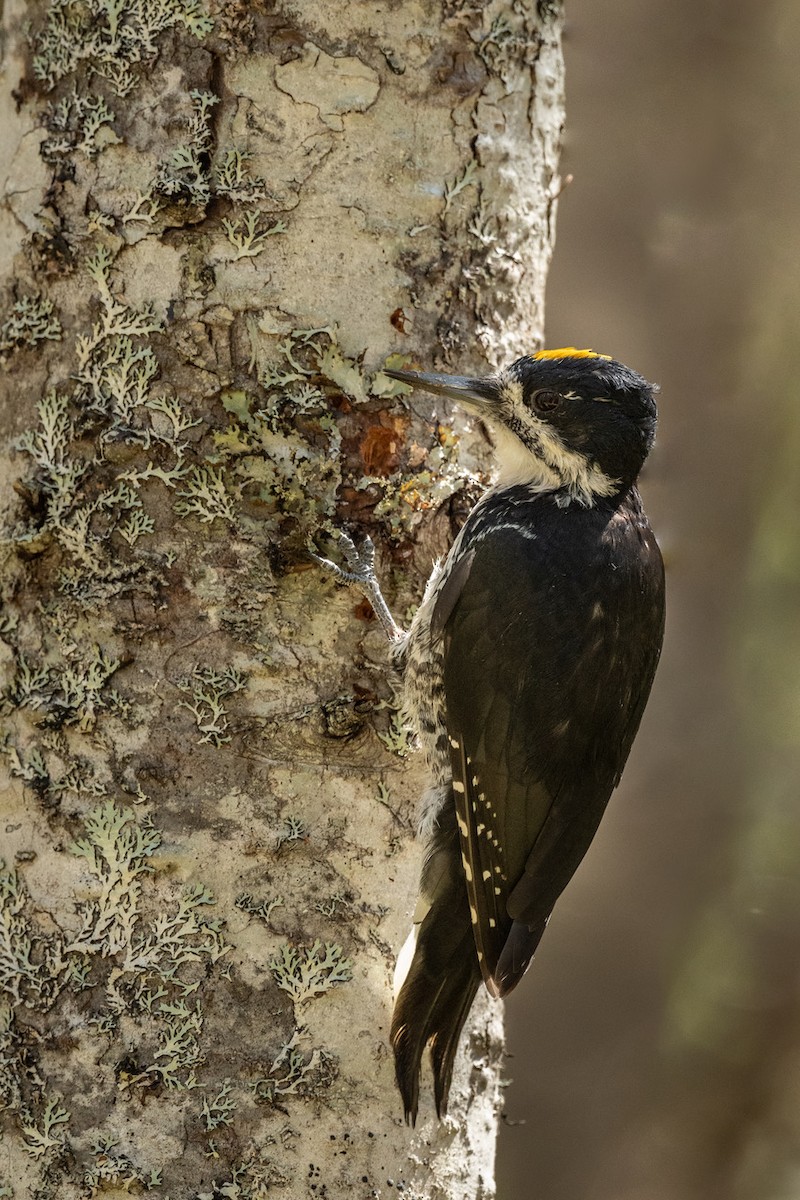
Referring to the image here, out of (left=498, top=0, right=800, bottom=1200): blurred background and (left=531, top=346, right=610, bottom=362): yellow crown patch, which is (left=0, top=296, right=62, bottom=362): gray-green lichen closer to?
(left=531, top=346, right=610, bottom=362): yellow crown patch

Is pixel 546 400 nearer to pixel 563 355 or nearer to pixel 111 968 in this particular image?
pixel 563 355

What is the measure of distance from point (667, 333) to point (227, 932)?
12.5 feet

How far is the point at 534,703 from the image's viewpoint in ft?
8.53

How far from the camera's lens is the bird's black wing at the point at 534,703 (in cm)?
257

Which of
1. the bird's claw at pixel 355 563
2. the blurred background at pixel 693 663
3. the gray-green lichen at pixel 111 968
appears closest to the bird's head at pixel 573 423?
the bird's claw at pixel 355 563

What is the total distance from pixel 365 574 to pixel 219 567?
0.92 feet

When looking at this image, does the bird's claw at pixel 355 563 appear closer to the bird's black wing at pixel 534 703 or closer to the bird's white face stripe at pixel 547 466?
the bird's black wing at pixel 534 703

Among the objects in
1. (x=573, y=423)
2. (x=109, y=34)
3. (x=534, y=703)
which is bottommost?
(x=534, y=703)

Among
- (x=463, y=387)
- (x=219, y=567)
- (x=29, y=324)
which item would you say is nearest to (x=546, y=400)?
(x=463, y=387)

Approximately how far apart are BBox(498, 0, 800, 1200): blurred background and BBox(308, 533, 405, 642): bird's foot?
2878 mm

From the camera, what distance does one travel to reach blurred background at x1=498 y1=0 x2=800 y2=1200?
498 cm

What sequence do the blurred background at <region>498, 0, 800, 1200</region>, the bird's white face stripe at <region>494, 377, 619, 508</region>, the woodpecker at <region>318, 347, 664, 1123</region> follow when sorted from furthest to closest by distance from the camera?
1. the blurred background at <region>498, 0, 800, 1200</region>
2. the bird's white face stripe at <region>494, 377, 619, 508</region>
3. the woodpecker at <region>318, 347, 664, 1123</region>

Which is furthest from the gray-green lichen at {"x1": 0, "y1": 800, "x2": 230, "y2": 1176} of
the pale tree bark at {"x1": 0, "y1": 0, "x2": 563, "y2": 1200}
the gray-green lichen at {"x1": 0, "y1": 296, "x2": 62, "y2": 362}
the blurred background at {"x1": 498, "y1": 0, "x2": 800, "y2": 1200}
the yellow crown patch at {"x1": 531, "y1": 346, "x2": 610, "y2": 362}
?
the blurred background at {"x1": 498, "y1": 0, "x2": 800, "y2": 1200}

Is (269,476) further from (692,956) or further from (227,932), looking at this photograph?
(692,956)
